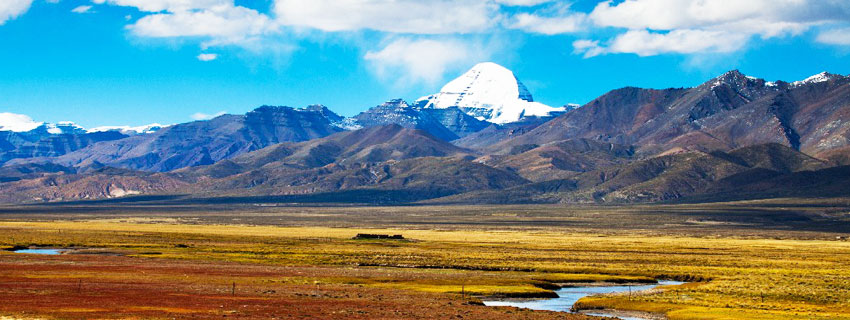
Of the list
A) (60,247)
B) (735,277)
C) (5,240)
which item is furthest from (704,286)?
(5,240)

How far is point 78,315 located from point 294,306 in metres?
14.8

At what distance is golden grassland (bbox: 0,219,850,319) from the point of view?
242 ft

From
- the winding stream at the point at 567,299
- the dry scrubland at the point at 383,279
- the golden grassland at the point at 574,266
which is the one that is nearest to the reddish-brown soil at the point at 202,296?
the dry scrubland at the point at 383,279

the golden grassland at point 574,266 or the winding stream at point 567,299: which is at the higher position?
the golden grassland at point 574,266

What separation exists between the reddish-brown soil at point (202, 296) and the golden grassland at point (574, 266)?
4221mm

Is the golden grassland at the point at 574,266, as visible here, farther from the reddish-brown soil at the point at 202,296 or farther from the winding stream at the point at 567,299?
the reddish-brown soil at the point at 202,296

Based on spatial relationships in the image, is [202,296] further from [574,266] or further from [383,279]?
[574,266]

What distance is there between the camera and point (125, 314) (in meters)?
58.0

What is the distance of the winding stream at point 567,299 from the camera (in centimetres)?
7369

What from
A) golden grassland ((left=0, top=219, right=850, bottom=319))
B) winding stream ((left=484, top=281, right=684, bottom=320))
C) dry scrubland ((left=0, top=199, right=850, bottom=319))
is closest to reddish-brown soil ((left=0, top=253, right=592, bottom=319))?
dry scrubland ((left=0, top=199, right=850, bottom=319))

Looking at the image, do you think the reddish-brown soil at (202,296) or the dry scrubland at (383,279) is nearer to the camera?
the reddish-brown soil at (202,296)

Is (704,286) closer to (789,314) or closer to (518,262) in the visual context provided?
(789,314)

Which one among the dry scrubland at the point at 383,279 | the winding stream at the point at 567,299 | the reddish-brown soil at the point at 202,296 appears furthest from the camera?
the winding stream at the point at 567,299

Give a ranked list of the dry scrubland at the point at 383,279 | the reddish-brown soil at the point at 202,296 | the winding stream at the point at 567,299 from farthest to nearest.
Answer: the winding stream at the point at 567,299 < the dry scrubland at the point at 383,279 < the reddish-brown soil at the point at 202,296
